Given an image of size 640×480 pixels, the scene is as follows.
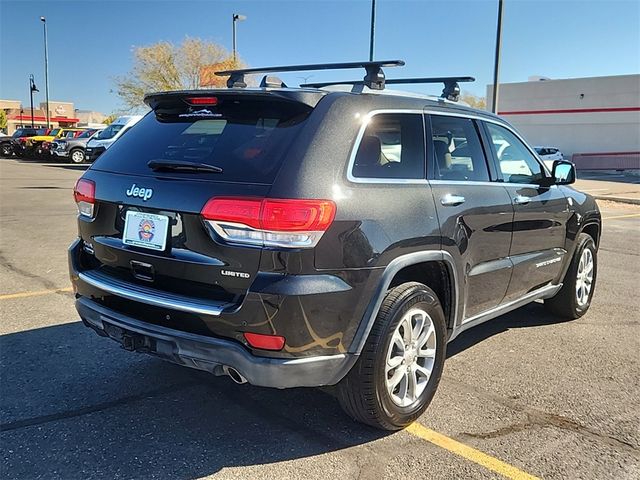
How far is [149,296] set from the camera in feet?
10.0

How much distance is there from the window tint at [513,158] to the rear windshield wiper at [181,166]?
2.31 metres

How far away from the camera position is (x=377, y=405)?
125 inches

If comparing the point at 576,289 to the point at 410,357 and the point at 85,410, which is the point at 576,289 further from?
the point at 85,410

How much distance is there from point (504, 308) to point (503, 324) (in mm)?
1096

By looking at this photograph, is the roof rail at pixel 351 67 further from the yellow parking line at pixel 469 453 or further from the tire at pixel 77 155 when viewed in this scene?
the tire at pixel 77 155

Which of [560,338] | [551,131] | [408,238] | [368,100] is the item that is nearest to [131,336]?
[408,238]

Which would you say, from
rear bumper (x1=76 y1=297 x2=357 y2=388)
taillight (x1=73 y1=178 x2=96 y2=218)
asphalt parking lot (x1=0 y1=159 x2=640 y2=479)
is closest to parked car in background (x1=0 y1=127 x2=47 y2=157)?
asphalt parking lot (x1=0 y1=159 x2=640 y2=479)

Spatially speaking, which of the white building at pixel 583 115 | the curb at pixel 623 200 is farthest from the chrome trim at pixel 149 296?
the white building at pixel 583 115

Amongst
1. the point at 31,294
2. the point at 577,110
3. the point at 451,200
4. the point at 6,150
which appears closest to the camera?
the point at 451,200

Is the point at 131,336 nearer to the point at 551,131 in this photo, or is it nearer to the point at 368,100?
the point at 368,100

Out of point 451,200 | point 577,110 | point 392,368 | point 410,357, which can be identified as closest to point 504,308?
point 451,200

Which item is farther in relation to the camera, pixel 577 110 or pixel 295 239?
pixel 577 110

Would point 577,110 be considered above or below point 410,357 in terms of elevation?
above

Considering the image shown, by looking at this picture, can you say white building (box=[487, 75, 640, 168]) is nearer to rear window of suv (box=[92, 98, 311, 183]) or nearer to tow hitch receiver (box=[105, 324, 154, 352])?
rear window of suv (box=[92, 98, 311, 183])
